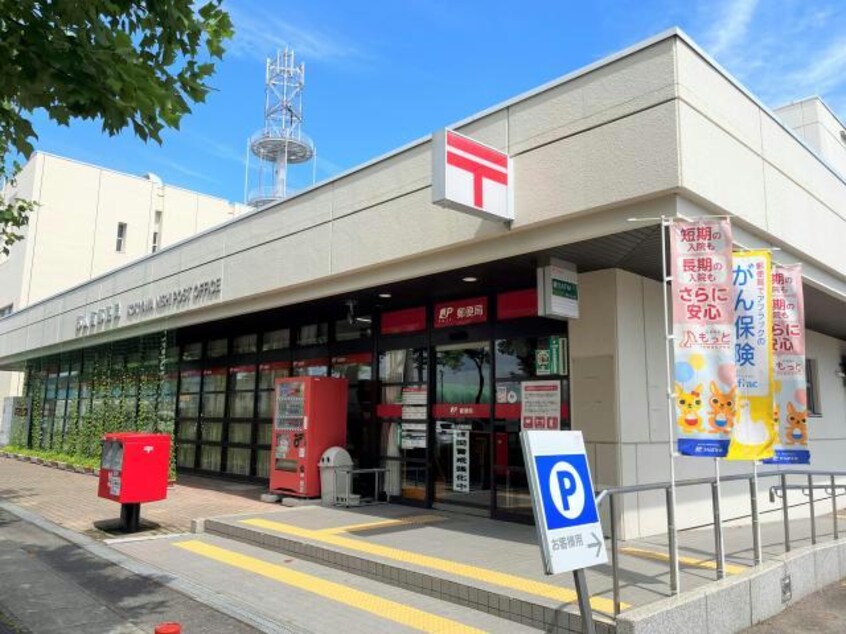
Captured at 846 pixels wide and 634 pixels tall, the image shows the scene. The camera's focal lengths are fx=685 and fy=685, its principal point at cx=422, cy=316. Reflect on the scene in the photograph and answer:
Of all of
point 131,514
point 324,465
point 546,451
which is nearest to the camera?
point 546,451

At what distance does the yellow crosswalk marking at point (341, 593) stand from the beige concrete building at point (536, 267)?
3174 millimetres

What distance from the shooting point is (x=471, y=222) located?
26.7 ft

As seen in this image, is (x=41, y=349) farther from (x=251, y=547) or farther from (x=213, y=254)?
(x=251, y=547)

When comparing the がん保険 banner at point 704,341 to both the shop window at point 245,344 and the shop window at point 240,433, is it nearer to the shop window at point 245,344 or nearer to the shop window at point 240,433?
the shop window at point 240,433

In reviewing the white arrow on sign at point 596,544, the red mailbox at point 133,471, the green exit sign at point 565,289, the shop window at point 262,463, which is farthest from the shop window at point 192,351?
the white arrow on sign at point 596,544

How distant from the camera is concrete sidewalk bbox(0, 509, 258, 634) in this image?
18.3ft

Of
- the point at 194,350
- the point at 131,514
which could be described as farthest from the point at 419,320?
the point at 194,350

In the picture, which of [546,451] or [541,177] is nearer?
[546,451]

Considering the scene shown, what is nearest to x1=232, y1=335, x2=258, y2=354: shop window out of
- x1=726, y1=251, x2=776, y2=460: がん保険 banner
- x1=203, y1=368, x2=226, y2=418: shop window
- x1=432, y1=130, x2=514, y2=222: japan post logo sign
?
x1=203, y1=368, x2=226, y2=418: shop window

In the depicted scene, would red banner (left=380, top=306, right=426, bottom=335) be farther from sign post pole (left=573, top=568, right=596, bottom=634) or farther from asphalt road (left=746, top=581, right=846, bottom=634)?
sign post pole (left=573, top=568, right=596, bottom=634)

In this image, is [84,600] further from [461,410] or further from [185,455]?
[185,455]

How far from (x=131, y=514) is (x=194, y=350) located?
8253mm

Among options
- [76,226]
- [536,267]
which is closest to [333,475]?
[536,267]

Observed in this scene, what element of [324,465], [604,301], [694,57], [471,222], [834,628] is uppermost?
[694,57]
